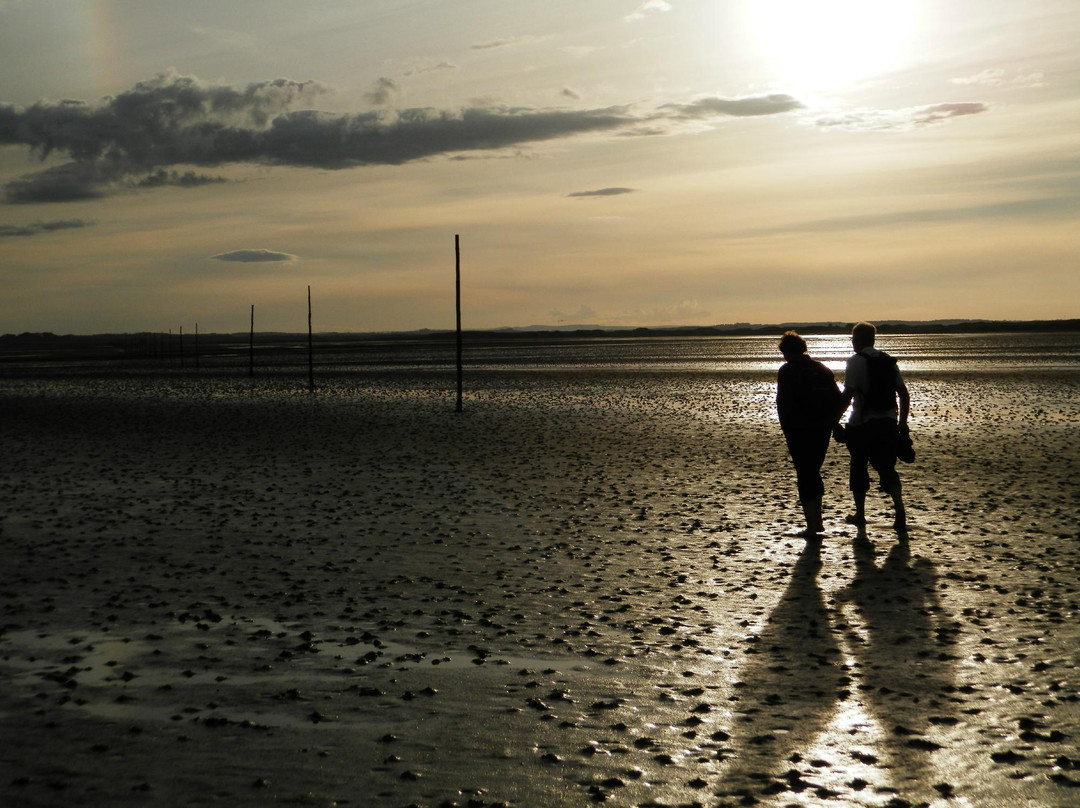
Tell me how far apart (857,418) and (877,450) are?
404 millimetres

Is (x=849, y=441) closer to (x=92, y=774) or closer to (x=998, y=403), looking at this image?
(x=92, y=774)

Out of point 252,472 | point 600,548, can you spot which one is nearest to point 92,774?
point 600,548

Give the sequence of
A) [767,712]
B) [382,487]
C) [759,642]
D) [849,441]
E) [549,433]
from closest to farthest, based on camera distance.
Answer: [767,712], [759,642], [849,441], [382,487], [549,433]

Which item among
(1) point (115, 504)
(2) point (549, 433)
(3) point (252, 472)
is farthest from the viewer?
(2) point (549, 433)

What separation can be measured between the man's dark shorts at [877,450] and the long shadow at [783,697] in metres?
3.29

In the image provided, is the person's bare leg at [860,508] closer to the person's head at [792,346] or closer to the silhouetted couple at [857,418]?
the silhouetted couple at [857,418]

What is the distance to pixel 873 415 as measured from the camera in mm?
12125

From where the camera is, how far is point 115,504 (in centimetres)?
1528

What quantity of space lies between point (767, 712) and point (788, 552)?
4.97 m

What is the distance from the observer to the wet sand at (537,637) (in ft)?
18.0

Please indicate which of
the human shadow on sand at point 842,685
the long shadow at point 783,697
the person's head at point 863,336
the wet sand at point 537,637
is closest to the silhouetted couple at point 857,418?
the person's head at point 863,336

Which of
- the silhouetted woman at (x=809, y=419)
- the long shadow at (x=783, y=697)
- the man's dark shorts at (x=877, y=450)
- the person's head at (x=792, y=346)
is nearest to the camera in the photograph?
the long shadow at (x=783, y=697)

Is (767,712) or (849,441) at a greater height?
(849,441)

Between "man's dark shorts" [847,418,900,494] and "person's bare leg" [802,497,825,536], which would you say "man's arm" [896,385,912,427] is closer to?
"man's dark shorts" [847,418,900,494]
